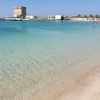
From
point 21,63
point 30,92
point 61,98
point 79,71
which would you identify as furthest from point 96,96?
point 21,63

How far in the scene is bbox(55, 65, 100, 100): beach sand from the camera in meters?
10.7

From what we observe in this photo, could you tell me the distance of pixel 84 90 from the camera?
1163 cm

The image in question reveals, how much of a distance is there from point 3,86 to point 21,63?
5056 millimetres

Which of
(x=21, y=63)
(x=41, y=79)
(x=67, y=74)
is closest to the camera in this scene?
(x=41, y=79)

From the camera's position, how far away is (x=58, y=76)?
14289 millimetres

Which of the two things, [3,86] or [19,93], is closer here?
[19,93]

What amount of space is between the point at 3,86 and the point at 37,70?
135 inches

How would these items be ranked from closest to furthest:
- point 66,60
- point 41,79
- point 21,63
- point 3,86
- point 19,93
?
point 19,93 → point 3,86 → point 41,79 → point 21,63 → point 66,60

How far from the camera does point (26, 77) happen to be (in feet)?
45.4

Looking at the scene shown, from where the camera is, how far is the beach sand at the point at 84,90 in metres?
10.7

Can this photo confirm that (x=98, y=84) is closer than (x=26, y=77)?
Yes

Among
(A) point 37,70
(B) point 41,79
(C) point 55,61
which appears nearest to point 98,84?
(B) point 41,79

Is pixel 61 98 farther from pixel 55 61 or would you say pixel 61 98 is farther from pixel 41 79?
pixel 55 61

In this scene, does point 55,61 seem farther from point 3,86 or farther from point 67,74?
point 3,86
